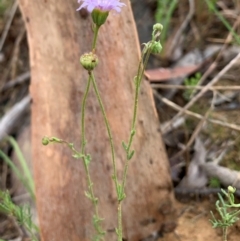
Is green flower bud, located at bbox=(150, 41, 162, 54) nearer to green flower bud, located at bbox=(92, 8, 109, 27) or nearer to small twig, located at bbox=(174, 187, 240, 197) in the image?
green flower bud, located at bbox=(92, 8, 109, 27)

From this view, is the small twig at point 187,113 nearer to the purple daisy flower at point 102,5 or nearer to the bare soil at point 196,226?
the bare soil at point 196,226

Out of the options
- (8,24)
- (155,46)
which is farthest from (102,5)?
(8,24)

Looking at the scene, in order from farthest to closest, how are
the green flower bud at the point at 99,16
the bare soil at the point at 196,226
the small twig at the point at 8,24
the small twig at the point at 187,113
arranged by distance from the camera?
the small twig at the point at 8,24, the small twig at the point at 187,113, the bare soil at the point at 196,226, the green flower bud at the point at 99,16

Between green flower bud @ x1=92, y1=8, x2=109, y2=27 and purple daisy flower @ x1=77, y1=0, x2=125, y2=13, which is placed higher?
purple daisy flower @ x1=77, y1=0, x2=125, y2=13

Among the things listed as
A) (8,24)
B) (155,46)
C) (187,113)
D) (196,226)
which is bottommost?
(196,226)

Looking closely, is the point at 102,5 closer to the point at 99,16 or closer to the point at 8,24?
the point at 99,16

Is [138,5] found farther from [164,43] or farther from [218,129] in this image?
[218,129]

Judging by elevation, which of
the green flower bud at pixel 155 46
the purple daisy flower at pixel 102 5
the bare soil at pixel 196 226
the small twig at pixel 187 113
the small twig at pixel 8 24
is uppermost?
the purple daisy flower at pixel 102 5

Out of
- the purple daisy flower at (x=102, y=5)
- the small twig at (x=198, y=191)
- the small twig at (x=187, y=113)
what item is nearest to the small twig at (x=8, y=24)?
the small twig at (x=187, y=113)

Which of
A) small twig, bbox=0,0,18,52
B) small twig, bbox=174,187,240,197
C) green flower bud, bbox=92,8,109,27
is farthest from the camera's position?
small twig, bbox=0,0,18,52

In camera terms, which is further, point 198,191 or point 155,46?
point 198,191

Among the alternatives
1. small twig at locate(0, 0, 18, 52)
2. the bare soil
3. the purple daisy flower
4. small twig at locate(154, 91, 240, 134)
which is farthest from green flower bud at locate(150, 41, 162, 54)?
small twig at locate(0, 0, 18, 52)
